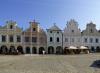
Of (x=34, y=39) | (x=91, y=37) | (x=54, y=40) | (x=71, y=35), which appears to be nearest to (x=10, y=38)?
(x=34, y=39)

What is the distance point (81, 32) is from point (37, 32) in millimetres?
12518

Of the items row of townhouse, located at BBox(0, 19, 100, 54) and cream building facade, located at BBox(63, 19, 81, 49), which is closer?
row of townhouse, located at BBox(0, 19, 100, 54)

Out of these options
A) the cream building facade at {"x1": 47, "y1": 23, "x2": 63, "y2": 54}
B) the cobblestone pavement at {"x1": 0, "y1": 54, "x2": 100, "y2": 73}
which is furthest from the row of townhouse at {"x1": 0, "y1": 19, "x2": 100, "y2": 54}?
the cobblestone pavement at {"x1": 0, "y1": 54, "x2": 100, "y2": 73}

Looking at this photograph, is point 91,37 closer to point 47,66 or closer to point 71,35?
point 71,35

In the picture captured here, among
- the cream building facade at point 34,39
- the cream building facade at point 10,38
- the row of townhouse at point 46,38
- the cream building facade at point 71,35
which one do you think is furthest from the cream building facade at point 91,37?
the cream building facade at point 10,38

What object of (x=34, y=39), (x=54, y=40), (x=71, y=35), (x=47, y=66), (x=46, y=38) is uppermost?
(x=71, y=35)

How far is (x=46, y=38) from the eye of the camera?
62594 millimetres

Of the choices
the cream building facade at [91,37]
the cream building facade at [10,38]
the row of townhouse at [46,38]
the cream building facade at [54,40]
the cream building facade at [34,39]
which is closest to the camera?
the cream building facade at [10,38]

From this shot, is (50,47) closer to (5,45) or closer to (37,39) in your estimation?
(37,39)

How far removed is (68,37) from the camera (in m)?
63.4

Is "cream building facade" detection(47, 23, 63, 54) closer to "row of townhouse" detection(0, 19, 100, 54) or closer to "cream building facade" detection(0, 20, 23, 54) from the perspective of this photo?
"row of townhouse" detection(0, 19, 100, 54)

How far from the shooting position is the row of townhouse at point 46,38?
199ft

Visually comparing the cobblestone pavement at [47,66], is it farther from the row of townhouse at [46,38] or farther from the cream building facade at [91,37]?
the cream building facade at [91,37]

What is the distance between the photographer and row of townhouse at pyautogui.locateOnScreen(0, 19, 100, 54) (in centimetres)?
6069
